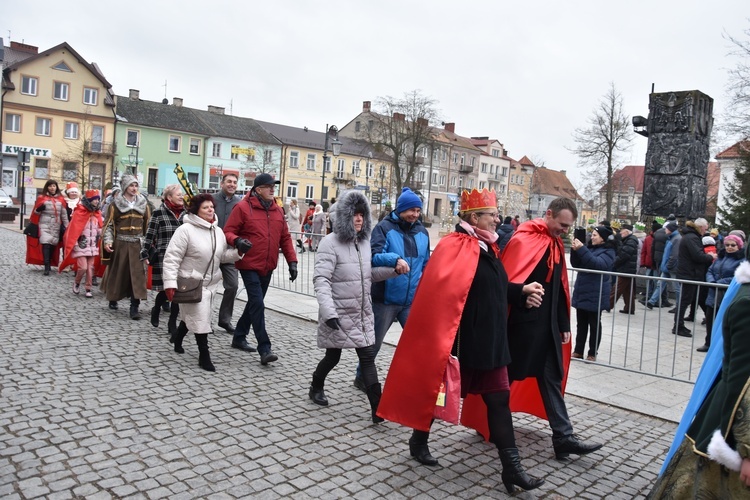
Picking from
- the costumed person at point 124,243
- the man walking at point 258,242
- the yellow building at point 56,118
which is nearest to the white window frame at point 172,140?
the yellow building at point 56,118

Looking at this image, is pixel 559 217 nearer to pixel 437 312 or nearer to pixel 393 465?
pixel 437 312

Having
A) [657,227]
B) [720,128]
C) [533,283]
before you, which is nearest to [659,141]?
[657,227]

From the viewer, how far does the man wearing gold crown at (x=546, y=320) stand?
4539mm

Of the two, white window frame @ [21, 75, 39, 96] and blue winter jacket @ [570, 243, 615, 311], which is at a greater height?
white window frame @ [21, 75, 39, 96]

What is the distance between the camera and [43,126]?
5441 cm

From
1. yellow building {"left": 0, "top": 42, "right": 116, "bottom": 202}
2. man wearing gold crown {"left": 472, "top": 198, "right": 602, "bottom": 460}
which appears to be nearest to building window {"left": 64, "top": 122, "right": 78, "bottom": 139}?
yellow building {"left": 0, "top": 42, "right": 116, "bottom": 202}

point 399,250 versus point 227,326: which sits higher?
point 399,250

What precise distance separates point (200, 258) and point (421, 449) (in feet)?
10.6

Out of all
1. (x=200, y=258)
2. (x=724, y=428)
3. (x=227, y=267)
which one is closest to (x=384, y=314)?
(x=200, y=258)

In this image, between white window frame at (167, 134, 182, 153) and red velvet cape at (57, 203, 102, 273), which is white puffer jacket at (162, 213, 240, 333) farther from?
white window frame at (167, 134, 182, 153)

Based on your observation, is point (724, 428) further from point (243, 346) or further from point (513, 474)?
point (243, 346)

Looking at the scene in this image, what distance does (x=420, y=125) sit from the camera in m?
53.8

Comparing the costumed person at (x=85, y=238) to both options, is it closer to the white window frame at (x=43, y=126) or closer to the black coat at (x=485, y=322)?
the black coat at (x=485, y=322)

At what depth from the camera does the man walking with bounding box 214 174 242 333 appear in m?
8.12
